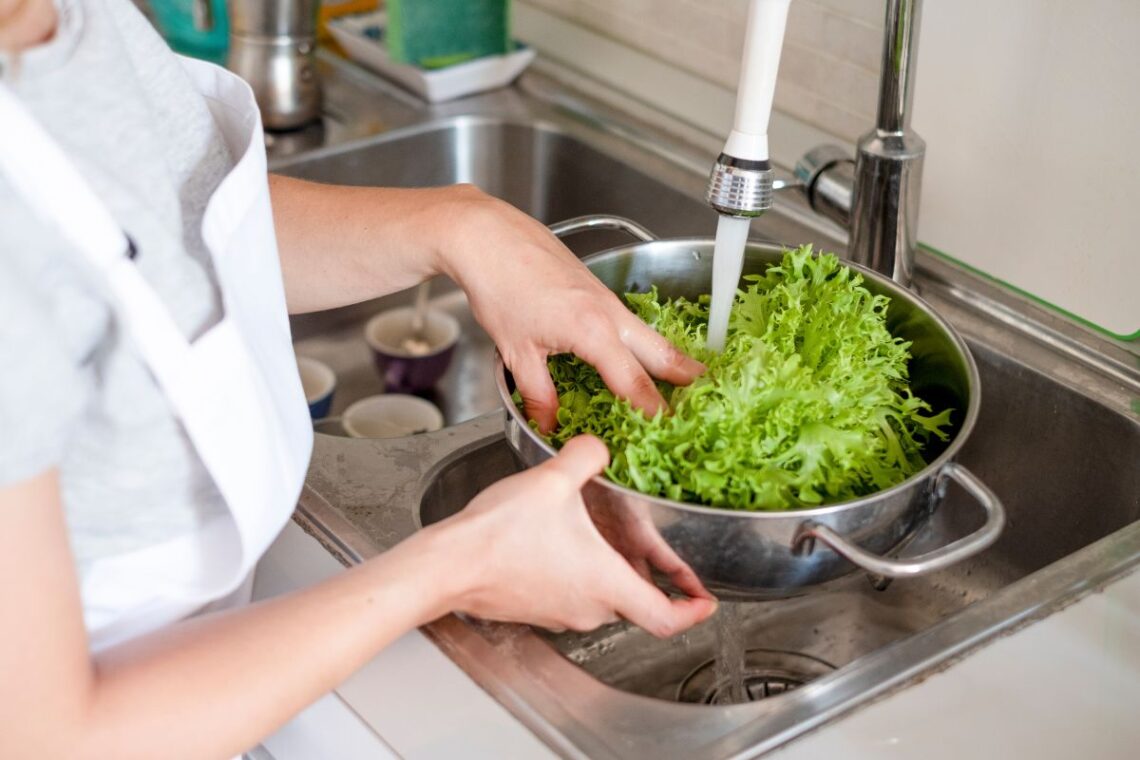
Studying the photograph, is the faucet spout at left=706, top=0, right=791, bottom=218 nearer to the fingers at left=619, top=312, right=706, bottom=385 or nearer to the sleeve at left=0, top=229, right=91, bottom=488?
the fingers at left=619, top=312, right=706, bottom=385

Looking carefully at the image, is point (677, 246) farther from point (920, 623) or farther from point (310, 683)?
point (310, 683)

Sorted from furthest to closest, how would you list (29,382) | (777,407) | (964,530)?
(964,530) → (777,407) → (29,382)

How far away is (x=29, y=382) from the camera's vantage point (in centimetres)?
61

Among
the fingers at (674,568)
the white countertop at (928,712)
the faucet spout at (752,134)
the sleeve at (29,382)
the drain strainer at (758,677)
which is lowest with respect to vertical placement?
the drain strainer at (758,677)

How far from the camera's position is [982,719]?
81 centimetres

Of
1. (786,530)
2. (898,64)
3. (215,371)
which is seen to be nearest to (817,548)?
(786,530)

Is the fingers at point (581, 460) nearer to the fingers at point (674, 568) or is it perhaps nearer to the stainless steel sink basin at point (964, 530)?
the fingers at point (674, 568)

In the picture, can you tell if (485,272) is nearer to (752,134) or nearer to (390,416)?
(752,134)

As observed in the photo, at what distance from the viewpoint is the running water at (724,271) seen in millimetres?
926

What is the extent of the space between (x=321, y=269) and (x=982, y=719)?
0.62m

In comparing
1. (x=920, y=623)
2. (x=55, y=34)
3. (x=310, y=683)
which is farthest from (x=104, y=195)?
(x=920, y=623)

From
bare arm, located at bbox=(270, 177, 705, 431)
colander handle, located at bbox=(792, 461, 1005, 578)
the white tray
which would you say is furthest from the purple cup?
colander handle, located at bbox=(792, 461, 1005, 578)

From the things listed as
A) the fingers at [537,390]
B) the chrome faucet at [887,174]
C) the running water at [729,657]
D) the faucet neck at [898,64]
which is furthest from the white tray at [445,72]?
the running water at [729,657]

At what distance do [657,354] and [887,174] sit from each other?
33cm
